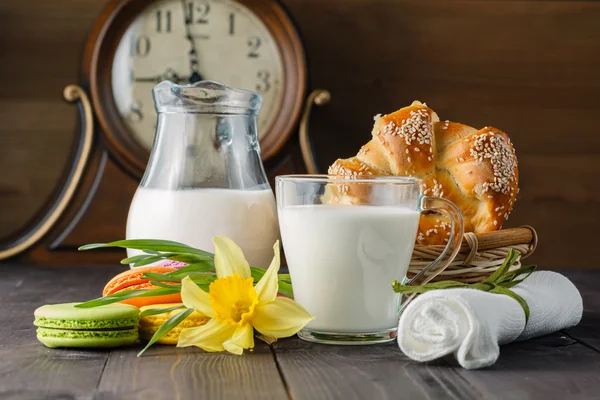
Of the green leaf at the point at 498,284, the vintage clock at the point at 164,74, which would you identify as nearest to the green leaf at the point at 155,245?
the green leaf at the point at 498,284

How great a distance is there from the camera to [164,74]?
1779 mm

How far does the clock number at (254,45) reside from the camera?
5.84ft

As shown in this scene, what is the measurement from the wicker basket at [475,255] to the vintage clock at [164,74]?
0.85 metres

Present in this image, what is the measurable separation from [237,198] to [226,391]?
40cm

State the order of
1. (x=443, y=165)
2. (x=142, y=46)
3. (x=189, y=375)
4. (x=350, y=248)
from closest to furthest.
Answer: (x=189, y=375)
(x=350, y=248)
(x=443, y=165)
(x=142, y=46)

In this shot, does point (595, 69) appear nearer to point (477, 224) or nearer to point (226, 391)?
point (477, 224)

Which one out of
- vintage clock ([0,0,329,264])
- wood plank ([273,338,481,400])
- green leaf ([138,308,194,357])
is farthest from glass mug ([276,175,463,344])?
vintage clock ([0,0,329,264])

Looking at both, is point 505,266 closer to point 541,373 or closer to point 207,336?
point 541,373

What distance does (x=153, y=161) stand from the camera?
3.51ft

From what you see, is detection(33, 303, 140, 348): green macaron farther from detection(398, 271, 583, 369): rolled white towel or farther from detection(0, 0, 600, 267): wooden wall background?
detection(0, 0, 600, 267): wooden wall background

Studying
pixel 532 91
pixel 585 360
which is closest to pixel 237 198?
pixel 585 360

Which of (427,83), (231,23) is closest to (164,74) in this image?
(231,23)

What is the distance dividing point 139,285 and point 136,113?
36.4 inches

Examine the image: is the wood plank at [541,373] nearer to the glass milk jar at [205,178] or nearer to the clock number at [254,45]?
the glass milk jar at [205,178]
